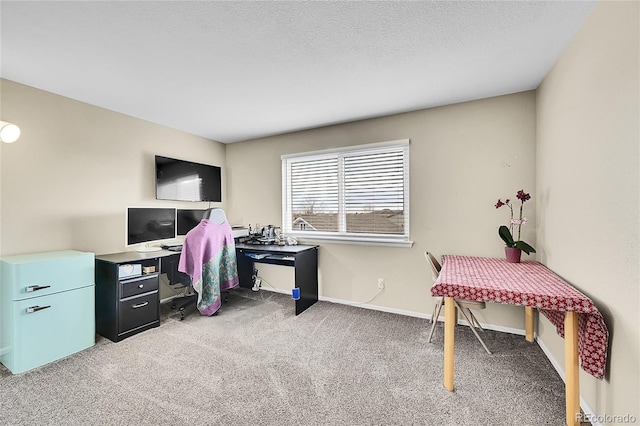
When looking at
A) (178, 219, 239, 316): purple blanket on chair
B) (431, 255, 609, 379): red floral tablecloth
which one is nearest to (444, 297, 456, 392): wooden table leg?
(431, 255, 609, 379): red floral tablecloth

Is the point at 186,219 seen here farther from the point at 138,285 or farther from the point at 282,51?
the point at 282,51

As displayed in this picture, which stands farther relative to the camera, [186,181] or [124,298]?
[186,181]

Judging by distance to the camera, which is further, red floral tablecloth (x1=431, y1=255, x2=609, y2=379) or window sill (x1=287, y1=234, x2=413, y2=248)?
window sill (x1=287, y1=234, x2=413, y2=248)

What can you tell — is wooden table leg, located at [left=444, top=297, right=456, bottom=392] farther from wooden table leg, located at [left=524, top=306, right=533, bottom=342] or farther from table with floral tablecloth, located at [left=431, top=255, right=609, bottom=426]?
wooden table leg, located at [left=524, top=306, right=533, bottom=342]

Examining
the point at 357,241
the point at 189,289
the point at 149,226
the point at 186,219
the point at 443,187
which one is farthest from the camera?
the point at 189,289

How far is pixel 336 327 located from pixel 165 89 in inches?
117

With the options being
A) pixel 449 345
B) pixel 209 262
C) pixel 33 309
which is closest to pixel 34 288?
pixel 33 309

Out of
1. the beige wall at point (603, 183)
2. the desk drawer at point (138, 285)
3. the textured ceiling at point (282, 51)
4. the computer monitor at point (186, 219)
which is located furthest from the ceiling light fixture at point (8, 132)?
the beige wall at point (603, 183)

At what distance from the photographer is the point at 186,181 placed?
150 inches

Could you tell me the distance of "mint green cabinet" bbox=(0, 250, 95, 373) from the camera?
2025 mm

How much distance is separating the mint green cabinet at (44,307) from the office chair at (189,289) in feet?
2.91

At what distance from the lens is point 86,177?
111 inches

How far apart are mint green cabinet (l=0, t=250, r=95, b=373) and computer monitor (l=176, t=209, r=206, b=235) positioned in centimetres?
126

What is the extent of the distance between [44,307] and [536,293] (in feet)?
11.9
